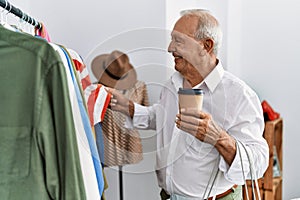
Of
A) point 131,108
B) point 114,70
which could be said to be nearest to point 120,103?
point 131,108

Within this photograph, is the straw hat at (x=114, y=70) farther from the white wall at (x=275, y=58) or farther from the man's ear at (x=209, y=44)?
the white wall at (x=275, y=58)

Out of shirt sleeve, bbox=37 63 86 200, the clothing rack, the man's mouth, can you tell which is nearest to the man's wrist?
the man's mouth

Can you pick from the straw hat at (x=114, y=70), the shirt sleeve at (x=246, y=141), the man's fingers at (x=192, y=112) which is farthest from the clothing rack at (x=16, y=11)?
the shirt sleeve at (x=246, y=141)

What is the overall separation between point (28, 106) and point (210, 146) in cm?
71

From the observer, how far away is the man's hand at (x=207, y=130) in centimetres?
121

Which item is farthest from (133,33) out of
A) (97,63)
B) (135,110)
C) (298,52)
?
(298,52)

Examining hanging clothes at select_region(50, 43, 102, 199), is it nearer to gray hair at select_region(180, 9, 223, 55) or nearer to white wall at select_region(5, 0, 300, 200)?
white wall at select_region(5, 0, 300, 200)

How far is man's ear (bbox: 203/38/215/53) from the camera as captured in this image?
134 cm

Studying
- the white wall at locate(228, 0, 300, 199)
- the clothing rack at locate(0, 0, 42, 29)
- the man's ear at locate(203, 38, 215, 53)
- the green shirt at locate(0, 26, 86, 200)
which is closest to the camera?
the green shirt at locate(0, 26, 86, 200)

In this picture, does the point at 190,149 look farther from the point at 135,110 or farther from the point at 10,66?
the point at 10,66

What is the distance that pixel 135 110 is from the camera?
1525 millimetres

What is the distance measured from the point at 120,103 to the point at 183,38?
32cm

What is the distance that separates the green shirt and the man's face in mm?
515

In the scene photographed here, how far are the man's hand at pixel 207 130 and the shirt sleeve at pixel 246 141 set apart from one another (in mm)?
25
